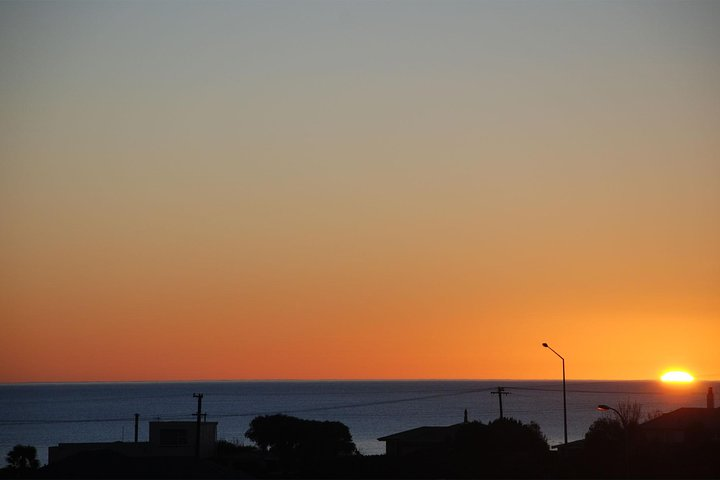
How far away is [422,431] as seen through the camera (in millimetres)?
96375

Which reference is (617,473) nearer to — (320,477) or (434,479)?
(434,479)

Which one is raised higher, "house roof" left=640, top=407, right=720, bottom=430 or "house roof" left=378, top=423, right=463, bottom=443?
"house roof" left=640, top=407, right=720, bottom=430

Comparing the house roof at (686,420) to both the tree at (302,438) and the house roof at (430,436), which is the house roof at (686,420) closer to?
the house roof at (430,436)

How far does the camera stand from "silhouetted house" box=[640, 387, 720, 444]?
8712 centimetres

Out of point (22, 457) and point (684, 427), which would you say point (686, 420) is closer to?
point (684, 427)

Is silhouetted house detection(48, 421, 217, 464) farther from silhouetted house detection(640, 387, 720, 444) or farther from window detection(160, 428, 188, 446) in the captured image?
silhouetted house detection(640, 387, 720, 444)

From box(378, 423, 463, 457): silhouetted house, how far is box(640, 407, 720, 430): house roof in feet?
52.6

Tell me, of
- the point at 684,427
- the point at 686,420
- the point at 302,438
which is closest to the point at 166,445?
the point at 302,438

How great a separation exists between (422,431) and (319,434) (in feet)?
34.9

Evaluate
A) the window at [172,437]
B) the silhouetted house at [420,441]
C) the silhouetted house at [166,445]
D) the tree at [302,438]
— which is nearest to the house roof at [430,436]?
the silhouetted house at [420,441]

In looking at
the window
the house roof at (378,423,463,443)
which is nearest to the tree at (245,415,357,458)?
the house roof at (378,423,463,443)

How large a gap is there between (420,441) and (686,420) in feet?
72.7

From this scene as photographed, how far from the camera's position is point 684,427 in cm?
8950

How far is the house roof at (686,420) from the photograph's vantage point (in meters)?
90.1
